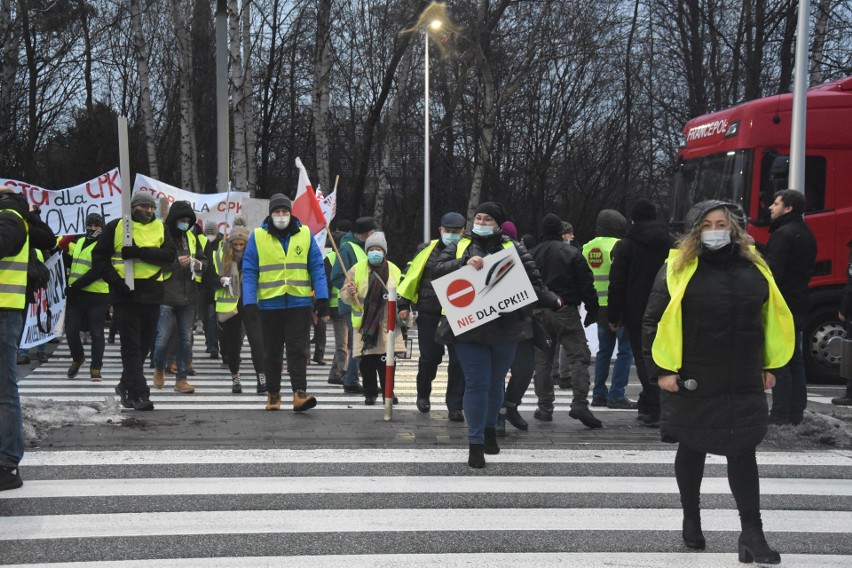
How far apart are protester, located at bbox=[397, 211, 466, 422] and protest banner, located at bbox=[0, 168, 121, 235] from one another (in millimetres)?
5516

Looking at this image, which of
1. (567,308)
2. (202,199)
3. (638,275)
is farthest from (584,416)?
(202,199)

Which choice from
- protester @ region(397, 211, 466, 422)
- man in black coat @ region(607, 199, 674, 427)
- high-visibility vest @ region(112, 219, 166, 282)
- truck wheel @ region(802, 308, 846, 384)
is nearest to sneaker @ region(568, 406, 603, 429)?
man in black coat @ region(607, 199, 674, 427)

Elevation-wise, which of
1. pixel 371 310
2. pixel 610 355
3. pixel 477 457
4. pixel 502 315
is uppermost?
pixel 502 315

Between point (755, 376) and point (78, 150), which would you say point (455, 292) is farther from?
point (78, 150)

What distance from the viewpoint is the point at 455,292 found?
7.40 m

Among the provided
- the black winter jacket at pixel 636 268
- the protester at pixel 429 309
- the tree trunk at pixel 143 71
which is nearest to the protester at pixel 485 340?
the protester at pixel 429 309

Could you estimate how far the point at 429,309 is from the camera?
30.9 ft

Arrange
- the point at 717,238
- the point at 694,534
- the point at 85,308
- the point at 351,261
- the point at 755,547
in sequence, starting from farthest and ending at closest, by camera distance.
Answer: the point at 85,308
the point at 351,261
the point at 694,534
the point at 717,238
the point at 755,547

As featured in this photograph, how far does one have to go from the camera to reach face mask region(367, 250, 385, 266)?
1057 cm

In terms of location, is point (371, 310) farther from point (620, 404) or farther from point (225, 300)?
point (620, 404)

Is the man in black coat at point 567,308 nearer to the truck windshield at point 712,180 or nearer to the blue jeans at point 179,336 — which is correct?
the truck windshield at point 712,180

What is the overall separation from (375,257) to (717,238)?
5.66 meters

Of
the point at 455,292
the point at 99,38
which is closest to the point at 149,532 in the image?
the point at 455,292

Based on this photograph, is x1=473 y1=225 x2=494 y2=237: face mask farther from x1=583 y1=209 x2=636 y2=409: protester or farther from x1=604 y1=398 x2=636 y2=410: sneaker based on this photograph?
x1=604 y1=398 x2=636 y2=410: sneaker
